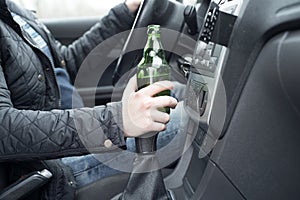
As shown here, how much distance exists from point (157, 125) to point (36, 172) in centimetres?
29

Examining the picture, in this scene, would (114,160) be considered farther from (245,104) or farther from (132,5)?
(132,5)

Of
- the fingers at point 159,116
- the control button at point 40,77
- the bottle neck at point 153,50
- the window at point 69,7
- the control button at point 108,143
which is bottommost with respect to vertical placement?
the window at point 69,7

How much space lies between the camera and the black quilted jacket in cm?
70

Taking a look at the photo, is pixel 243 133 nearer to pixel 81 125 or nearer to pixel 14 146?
pixel 81 125

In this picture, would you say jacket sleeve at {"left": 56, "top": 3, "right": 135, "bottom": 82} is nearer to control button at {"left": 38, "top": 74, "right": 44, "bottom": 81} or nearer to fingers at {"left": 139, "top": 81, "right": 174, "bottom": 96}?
control button at {"left": 38, "top": 74, "right": 44, "bottom": 81}

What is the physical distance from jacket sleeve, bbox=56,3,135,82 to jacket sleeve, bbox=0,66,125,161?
0.65m

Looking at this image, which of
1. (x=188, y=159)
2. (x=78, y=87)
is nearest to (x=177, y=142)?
(x=188, y=159)

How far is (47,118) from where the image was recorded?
2.33ft

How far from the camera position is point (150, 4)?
3.40ft

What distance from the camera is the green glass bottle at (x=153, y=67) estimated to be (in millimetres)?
695

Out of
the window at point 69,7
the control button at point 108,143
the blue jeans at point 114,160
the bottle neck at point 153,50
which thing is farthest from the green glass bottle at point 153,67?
the window at point 69,7

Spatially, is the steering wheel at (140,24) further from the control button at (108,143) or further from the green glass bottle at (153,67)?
the control button at (108,143)

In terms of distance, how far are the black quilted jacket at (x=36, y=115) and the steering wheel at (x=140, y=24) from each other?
20 centimetres

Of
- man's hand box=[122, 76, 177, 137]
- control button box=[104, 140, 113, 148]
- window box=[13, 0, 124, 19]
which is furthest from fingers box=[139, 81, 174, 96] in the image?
window box=[13, 0, 124, 19]
